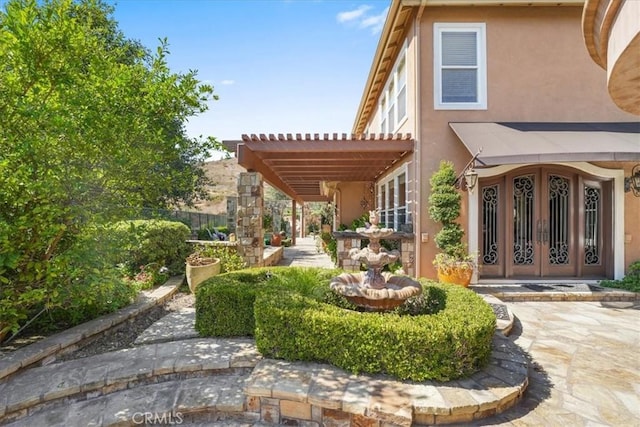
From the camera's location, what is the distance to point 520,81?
8.16 metres

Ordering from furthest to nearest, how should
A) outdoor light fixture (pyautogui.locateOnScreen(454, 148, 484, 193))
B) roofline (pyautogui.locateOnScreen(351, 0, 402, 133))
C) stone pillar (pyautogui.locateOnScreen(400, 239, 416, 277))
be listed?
stone pillar (pyautogui.locateOnScreen(400, 239, 416, 277))
roofline (pyautogui.locateOnScreen(351, 0, 402, 133))
outdoor light fixture (pyautogui.locateOnScreen(454, 148, 484, 193))

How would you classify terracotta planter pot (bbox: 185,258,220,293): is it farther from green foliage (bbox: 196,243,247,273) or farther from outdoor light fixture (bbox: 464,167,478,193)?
outdoor light fixture (bbox: 464,167,478,193)

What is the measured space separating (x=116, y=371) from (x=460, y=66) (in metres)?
9.61

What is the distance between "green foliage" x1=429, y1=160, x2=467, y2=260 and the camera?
24.1 feet

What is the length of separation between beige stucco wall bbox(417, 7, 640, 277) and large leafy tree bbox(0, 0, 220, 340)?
5.90 metres

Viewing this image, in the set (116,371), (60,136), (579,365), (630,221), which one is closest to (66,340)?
(116,371)

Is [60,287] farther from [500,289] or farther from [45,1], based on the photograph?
[500,289]

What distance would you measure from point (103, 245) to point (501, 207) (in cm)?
902

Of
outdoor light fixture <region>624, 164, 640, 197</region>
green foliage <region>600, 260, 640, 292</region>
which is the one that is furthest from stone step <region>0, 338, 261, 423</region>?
outdoor light fixture <region>624, 164, 640, 197</region>

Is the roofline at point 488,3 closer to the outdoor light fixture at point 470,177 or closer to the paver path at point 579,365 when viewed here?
the outdoor light fixture at point 470,177

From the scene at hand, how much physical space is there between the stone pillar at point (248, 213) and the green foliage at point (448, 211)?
15.4 feet

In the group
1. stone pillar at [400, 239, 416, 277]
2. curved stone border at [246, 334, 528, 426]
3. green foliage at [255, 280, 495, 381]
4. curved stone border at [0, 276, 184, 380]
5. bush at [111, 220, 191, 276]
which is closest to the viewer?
curved stone border at [246, 334, 528, 426]

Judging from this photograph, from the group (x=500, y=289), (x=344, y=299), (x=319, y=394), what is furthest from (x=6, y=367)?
(x=500, y=289)

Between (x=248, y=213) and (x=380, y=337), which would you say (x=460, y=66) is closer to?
(x=248, y=213)
